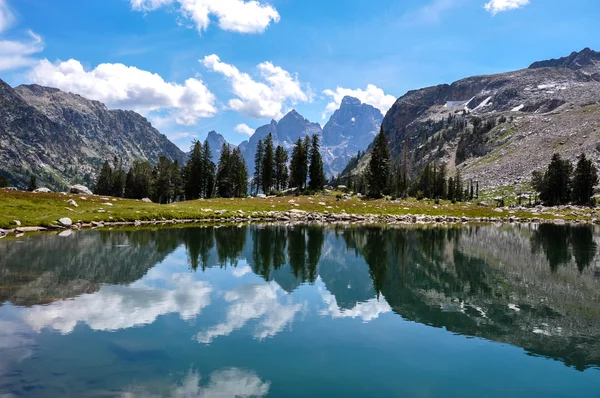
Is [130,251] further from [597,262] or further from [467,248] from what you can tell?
[597,262]

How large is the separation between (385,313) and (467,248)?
26.1m

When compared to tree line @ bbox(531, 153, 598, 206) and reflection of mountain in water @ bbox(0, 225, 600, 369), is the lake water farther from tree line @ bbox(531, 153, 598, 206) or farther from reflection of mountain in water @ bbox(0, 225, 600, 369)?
tree line @ bbox(531, 153, 598, 206)

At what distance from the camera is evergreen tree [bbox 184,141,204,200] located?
115 metres

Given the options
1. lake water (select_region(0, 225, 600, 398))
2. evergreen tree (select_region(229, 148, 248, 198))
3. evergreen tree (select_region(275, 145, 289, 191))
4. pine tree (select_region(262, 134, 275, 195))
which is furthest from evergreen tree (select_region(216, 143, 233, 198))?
lake water (select_region(0, 225, 600, 398))

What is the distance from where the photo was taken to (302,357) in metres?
12.4

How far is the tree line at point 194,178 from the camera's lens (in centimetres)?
11606

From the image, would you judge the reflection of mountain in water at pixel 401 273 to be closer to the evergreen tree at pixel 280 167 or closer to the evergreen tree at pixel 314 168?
the evergreen tree at pixel 314 168

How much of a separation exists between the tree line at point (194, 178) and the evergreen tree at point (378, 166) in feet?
134

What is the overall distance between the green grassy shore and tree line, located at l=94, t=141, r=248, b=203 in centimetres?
2967

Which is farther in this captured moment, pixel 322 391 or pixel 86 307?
pixel 86 307

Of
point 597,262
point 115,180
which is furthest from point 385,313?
point 115,180

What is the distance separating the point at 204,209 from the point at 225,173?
48866 millimetres

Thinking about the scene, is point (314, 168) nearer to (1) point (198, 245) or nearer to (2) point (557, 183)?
(2) point (557, 183)

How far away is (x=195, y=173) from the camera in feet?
381
